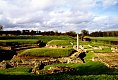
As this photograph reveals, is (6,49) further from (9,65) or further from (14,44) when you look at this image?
(9,65)

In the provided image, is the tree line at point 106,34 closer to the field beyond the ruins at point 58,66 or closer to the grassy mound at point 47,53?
the field beyond the ruins at point 58,66

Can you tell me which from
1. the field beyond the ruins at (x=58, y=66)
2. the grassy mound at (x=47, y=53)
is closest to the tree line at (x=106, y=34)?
the field beyond the ruins at (x=58, y=66)

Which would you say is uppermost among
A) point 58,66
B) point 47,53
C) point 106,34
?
point 106,34

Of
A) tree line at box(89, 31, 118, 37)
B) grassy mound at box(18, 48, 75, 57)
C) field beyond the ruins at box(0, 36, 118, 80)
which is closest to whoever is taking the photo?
field beyond the ruins at box(0, 36, 118, 80)

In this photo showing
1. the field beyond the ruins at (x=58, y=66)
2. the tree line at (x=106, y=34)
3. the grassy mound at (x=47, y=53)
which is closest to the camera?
the field beyond the ruins at (x=58, y=66)

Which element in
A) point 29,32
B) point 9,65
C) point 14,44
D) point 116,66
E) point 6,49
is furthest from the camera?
point 29,32

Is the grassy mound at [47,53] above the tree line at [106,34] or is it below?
below

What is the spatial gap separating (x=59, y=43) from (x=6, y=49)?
11486mm

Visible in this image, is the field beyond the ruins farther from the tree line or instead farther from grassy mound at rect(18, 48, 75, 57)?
the tree line

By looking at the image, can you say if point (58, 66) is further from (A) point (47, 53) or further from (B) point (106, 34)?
(B) point (106, 34)

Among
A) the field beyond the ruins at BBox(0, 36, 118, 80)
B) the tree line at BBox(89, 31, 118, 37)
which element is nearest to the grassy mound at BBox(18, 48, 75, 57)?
the field beyond the ruins at BBox(0, 36, 118, 80)

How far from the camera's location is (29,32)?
291ft

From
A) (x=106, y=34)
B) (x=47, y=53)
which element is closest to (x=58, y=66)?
(x=47, y=53)

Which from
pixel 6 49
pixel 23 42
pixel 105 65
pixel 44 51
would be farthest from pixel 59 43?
pixel 105 65
